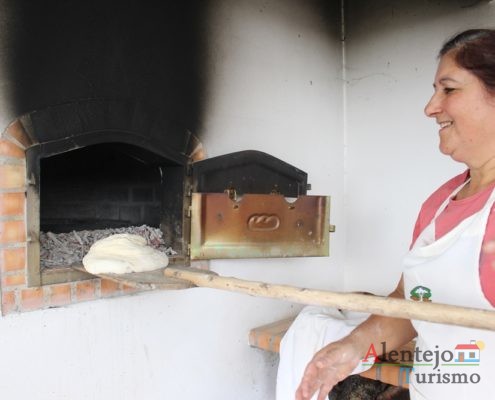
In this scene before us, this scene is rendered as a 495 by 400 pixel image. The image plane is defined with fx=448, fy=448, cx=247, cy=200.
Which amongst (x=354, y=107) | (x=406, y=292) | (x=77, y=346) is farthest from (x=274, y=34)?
(x=77, y=346)

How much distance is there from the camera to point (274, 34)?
6.74 ft

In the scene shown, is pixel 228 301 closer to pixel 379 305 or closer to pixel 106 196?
pixel 106 196

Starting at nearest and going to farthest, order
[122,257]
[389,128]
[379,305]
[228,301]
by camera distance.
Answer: [379,305] → [122,257] → [228,301] → [389,128]

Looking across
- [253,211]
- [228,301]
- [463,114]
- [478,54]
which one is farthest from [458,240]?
[228,301]

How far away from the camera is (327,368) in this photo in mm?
1105

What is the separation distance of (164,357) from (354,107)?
5.29ft

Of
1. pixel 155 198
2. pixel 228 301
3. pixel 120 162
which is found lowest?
pixel 228 301

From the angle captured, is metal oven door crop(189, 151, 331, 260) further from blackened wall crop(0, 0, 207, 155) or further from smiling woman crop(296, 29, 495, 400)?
smiling woman crop(296, 29, 495, 400)

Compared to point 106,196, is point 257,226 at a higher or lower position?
lower

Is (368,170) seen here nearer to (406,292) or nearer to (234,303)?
(234,303)

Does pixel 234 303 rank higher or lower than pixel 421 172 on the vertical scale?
lower

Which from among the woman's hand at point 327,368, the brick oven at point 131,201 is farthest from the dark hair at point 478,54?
the brick oven at point 131,201

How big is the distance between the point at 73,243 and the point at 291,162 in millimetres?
1046

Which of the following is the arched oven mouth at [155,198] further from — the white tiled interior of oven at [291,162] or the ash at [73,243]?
the white tiled interior of oven at [291,162]
